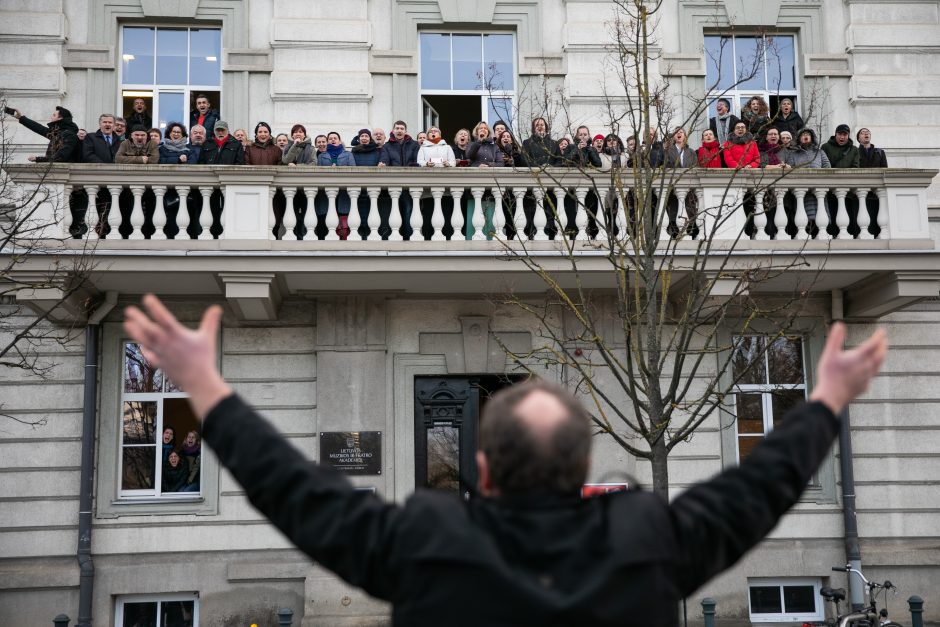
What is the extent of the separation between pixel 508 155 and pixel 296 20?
3.85 metres

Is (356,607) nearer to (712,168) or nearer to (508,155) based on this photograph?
(508,155)

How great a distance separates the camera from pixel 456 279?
44.2 feet

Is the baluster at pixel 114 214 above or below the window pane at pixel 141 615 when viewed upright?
above

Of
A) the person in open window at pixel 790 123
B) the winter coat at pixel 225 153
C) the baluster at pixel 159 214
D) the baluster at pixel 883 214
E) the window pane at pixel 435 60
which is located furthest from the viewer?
the window pane at pixel 435 60

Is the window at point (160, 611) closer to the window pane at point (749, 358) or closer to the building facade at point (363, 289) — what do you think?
the building facade at point (363, 289)

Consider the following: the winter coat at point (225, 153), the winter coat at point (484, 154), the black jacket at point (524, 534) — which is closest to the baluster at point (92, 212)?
the winter coat at point (225, 153)

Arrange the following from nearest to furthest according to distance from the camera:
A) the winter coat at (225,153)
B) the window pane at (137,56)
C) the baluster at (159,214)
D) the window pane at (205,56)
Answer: the baluster at (159,214)
the winter coat at (225,153)
the window pane at (137,56)
the window pane at (205,56)

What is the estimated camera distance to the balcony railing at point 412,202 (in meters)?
12.8

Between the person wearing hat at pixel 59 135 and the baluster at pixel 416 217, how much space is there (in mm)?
4186

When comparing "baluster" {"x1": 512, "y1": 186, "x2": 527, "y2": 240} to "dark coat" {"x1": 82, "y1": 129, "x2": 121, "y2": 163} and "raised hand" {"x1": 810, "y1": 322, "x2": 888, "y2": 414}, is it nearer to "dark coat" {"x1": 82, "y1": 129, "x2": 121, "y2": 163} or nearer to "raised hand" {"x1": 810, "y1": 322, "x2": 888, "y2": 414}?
"dark coat" {"x1": 82, "y1": 129, "x2": 121, "y2": 163}

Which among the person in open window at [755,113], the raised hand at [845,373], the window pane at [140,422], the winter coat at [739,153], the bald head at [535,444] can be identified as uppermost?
the person in open window at [755,113]

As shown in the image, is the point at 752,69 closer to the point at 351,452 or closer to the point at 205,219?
the point at 351,452

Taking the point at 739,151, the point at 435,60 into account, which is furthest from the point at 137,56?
the point at 739,151

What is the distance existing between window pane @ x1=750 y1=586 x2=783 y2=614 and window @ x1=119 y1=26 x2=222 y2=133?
10.0 meters
